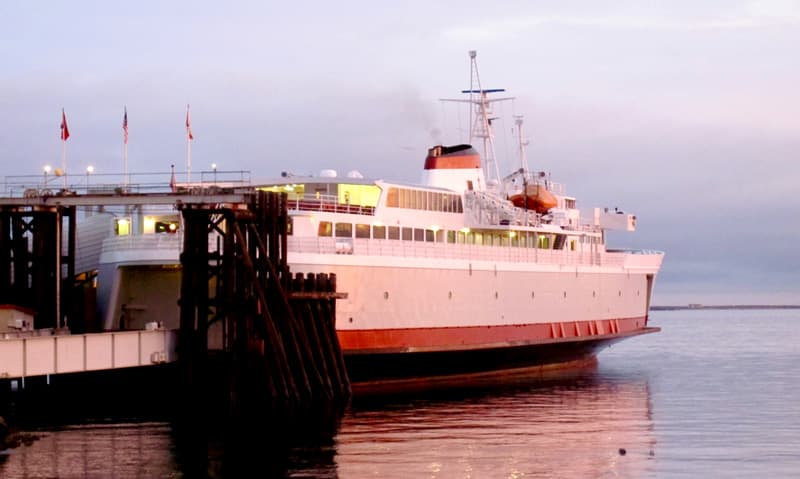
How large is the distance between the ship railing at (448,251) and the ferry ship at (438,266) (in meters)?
0.04

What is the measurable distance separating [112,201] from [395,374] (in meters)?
10.9

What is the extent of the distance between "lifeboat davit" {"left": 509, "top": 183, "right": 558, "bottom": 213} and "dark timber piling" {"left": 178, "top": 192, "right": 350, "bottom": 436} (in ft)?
65.8

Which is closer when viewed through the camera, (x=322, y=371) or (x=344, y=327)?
(x=322, y=371)

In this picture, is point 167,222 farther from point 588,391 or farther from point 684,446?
point 684,446

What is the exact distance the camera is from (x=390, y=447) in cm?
3266

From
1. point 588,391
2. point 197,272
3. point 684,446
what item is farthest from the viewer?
point 588,391

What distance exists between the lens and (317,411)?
124ft

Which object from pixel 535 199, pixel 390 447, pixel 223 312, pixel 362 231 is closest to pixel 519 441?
pixel 390 447

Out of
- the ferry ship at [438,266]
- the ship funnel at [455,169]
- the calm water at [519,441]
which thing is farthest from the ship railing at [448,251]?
the calm water at [519,441]

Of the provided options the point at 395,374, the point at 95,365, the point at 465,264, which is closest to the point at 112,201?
the point at 95,365

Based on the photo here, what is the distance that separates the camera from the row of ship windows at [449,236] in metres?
45.4

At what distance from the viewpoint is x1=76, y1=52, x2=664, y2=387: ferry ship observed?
43.1m

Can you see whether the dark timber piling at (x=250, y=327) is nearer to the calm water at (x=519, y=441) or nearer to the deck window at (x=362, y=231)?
the calm water at (x=519, y=441)

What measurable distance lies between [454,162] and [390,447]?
80.8ft
